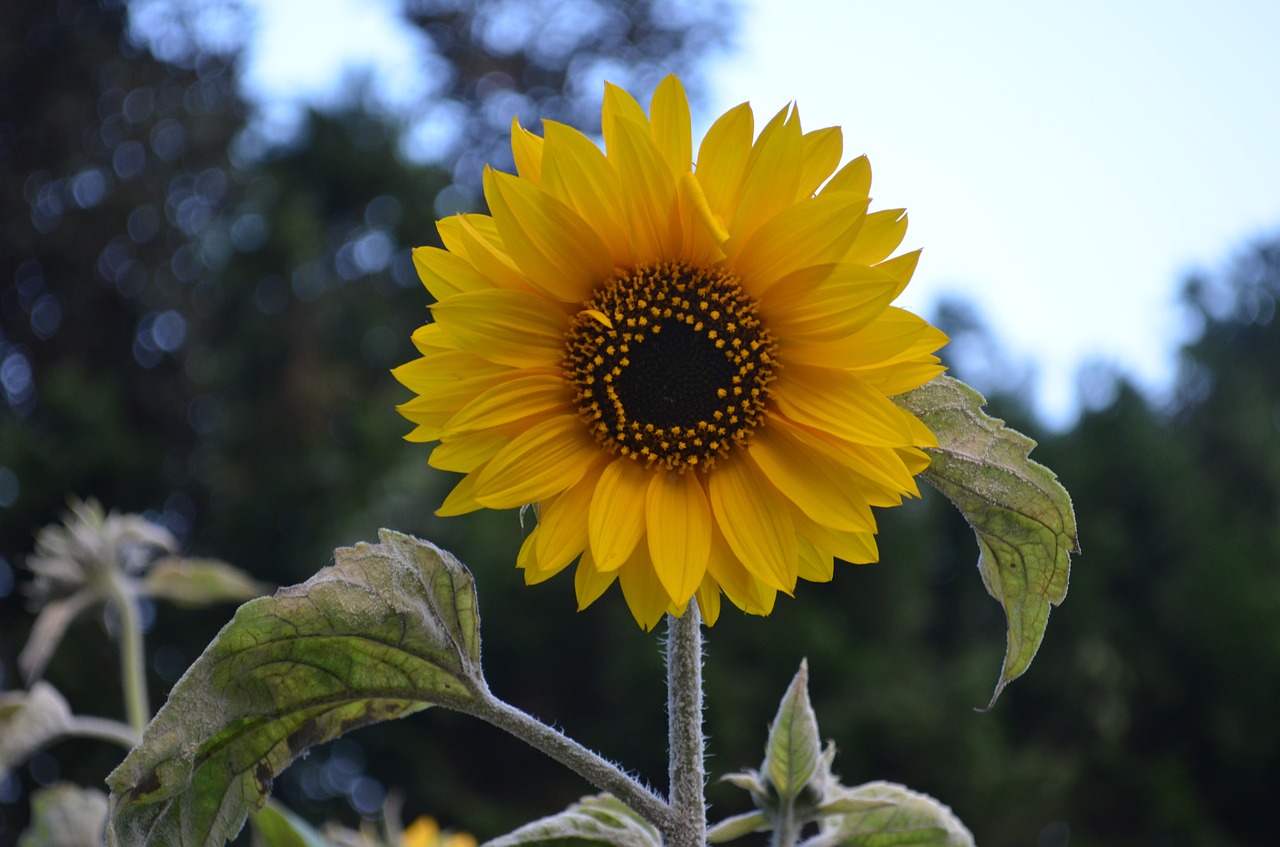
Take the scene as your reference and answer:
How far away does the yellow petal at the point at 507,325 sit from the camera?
73 centimetres

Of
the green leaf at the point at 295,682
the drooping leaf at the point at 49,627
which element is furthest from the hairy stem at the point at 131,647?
the green leaf at the point at 295,682

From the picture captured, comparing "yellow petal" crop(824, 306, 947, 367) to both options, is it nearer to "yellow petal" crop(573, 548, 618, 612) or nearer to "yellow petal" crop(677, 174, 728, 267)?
"yellow petal" crop(677, 174, 728, 267)

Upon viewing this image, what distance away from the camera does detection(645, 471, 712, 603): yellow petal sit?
710 mm

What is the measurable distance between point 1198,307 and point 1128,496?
6.99m

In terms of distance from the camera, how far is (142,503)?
833 centimetres

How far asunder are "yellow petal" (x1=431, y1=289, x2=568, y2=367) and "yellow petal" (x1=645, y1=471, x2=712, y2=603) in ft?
0.39

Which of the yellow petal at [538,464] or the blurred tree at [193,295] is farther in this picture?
the blurred tree at [193,295]

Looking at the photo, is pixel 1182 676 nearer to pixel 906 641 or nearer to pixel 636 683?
pixel 906 641

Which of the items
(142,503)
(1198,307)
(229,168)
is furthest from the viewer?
(1198,307)

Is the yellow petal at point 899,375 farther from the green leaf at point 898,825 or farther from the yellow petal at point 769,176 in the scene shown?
the green leaf at point 898,825

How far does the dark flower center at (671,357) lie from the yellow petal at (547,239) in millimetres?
24

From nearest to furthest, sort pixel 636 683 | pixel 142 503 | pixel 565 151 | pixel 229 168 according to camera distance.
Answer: pixel 565 151
pixel 636 683
pixel 142 503
pixel 229 168

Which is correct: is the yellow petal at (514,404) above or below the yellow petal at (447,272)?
below

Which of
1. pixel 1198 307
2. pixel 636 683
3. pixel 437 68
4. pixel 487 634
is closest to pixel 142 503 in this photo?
pixel 487 634
